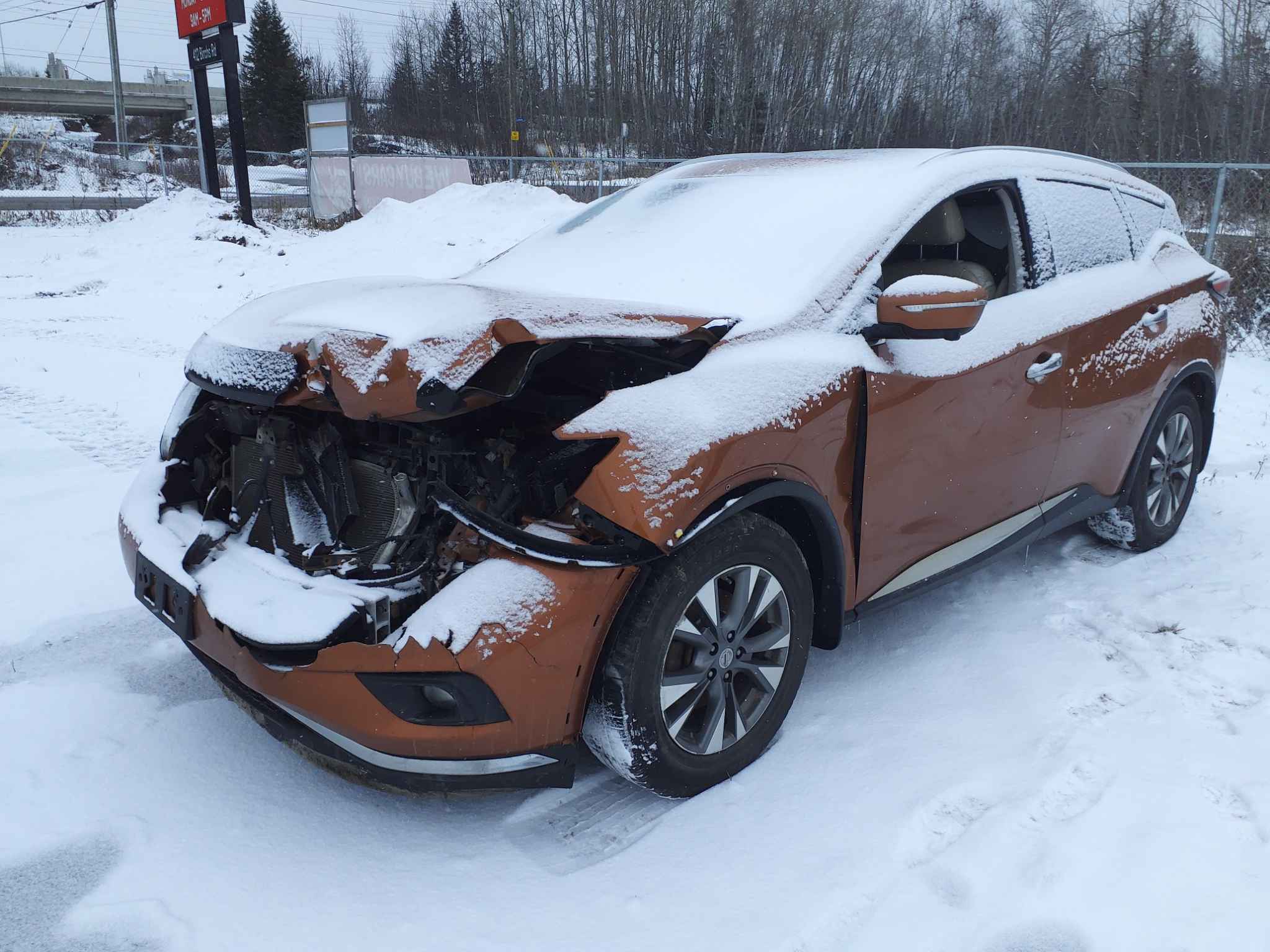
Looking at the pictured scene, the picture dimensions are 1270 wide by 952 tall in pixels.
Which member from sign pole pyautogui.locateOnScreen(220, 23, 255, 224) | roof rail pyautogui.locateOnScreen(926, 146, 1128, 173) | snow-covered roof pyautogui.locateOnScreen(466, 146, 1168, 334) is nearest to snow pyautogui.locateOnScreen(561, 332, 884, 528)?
snow-covered roof pyautogui.locateOnScreen(466, 146, 1168, 334)

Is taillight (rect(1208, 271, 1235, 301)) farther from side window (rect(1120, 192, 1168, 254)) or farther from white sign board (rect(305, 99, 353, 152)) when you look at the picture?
white sign board (rect(305, 99, 353, 152))

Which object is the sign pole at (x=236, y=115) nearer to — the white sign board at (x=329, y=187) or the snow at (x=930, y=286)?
the white sign board at (x=329, y=187)

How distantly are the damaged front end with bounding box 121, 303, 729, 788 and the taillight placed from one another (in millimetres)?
3044

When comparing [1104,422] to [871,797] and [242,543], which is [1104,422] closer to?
[871,797]

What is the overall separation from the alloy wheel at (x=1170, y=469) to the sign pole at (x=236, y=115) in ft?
51.1

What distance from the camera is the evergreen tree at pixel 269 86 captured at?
5230 centimetres

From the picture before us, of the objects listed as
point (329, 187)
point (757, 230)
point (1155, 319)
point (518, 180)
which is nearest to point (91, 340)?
point (757, 230)

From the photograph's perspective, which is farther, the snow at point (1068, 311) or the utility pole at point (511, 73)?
the utility pole at point (511, 73)

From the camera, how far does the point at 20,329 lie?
959cm

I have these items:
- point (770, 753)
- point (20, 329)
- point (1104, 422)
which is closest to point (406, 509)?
point (770, 753)

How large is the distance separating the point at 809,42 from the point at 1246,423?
29739 millimetres

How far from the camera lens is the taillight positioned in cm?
431

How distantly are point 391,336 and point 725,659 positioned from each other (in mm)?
1205

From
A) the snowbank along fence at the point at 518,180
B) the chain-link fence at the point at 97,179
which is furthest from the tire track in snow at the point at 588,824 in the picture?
the chain-link fence at the point at 97,179
